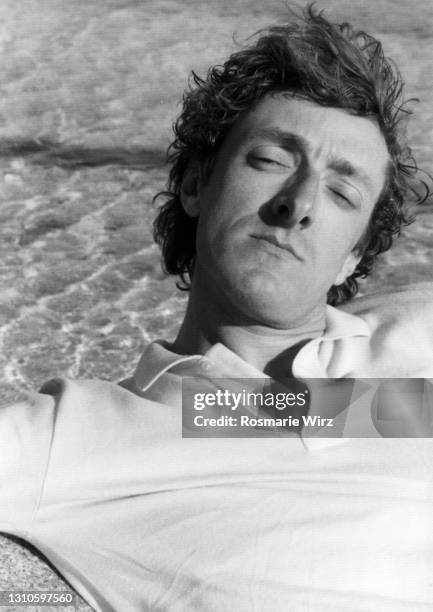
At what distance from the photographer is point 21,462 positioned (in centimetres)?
98

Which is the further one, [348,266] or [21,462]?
[348,266]

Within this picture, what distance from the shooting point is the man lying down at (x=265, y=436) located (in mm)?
964

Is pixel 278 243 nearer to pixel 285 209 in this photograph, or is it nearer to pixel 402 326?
pixel 285 209

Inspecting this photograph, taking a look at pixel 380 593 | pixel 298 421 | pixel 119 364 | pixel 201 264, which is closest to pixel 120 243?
pixel 119 364

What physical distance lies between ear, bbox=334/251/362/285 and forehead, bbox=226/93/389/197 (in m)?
0.10

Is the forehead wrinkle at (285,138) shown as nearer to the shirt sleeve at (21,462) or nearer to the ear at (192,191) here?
the ear at (192,191)

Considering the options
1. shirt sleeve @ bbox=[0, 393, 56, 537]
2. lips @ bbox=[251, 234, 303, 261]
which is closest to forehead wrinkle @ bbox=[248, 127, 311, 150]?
lips @ bbox=[251, 234, 303, 261]

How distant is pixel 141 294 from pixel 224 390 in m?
0.77

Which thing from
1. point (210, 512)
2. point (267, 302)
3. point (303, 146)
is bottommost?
point (210, 512)

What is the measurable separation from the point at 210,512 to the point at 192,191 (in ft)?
1.37

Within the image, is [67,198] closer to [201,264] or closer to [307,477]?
[201,264]

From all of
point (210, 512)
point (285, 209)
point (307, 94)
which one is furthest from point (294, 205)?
point (210, 512)

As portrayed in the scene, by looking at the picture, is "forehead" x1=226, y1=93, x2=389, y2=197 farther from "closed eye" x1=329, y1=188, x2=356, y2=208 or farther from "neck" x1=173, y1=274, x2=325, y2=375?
"neck" x1=173, y1=274, x2=325, y2=375

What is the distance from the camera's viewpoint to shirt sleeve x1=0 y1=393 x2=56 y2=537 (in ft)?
3.21
